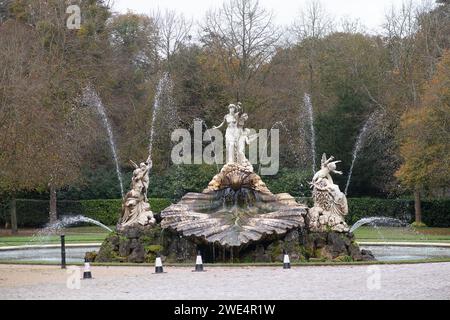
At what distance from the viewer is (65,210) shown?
56.2 metres

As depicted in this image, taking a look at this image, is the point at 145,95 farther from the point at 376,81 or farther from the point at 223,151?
the point at 376,81

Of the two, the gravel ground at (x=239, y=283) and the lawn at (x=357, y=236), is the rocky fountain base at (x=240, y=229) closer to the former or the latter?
the gravel ground at (x=239, y=283)

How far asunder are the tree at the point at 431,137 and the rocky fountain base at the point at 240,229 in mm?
18120

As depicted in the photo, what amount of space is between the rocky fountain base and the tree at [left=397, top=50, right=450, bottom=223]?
59.4ft

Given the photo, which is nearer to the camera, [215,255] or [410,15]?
[215,255]

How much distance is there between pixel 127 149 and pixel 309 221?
29.0 meters

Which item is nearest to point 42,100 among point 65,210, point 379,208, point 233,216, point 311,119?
point 65,210

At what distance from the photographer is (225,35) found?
207ft

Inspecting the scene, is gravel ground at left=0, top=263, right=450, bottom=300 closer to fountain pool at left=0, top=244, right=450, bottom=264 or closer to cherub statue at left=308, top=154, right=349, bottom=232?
cherub statue at left=308, top=154, right=349, bottom=232

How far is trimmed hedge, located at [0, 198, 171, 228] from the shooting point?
181 ft

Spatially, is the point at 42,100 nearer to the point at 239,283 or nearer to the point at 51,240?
the point at 51,240

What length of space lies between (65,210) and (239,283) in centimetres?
3739

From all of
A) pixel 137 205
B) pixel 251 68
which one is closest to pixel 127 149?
pixel 251 68
